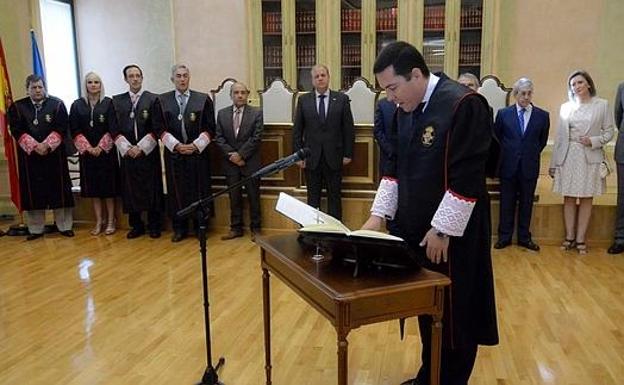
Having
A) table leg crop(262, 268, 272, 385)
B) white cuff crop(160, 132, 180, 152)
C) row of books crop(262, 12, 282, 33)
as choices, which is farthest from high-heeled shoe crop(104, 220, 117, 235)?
table leg crop(262, 268, 272, 385)

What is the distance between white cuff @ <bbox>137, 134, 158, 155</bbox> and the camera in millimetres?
5176

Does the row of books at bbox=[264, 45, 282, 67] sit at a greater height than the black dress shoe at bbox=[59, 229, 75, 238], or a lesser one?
greater

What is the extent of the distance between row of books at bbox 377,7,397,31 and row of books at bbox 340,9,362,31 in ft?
0.74

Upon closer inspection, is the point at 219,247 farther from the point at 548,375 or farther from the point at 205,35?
the point at 205,35

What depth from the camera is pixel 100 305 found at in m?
3.66

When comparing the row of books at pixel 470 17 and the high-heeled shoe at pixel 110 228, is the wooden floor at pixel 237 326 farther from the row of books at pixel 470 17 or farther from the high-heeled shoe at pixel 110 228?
the row of books at pixel 470 17

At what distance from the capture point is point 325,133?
4.95 meters

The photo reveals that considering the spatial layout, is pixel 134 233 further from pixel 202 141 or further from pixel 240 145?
pixel 240 145

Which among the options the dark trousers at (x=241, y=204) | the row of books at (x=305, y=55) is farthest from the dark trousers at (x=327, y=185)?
the row of books at (x=305, y=55)

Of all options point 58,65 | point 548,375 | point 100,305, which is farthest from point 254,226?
point 58,65

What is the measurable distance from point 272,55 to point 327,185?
2661 mm

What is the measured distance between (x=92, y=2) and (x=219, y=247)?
181 inches

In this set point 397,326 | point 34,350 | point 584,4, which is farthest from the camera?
point 584,4

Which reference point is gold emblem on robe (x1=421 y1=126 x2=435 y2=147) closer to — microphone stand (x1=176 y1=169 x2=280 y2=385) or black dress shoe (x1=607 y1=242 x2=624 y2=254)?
microphone stand (x1=176 y1=169 x2=280 y2=385)
